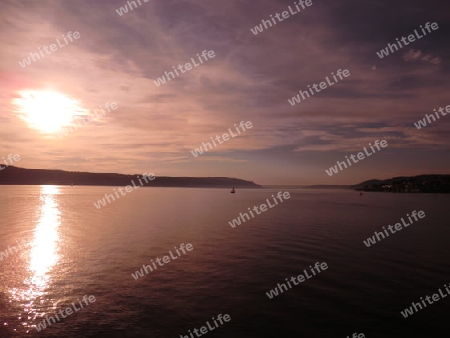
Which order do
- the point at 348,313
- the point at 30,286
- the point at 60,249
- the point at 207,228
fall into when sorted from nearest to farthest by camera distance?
the point at 348,313, the point at 30,286, the point at 60,249, the point at 207,228

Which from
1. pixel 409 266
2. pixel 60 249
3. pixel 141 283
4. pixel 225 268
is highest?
pixel 60 249

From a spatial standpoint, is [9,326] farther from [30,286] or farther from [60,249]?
[60,249]

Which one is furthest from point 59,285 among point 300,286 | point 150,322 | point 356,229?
point 356,229

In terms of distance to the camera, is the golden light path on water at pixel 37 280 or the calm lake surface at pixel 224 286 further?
the golden light path on water at pixel 37 280

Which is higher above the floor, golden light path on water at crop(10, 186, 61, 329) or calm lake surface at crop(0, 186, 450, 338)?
golden light path on water at crop(10, 186, 61, 329)

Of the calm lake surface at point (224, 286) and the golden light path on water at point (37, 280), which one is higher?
the golden light path on water at point (37, 280)

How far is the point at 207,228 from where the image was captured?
4566 cm

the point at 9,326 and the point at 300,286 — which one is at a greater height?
the point at 9,326

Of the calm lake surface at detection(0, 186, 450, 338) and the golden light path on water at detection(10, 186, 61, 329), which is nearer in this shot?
the calm lake surface at detection(0, 186, 450, 338)

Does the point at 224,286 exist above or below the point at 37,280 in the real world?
below

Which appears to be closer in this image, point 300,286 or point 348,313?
point 348,313

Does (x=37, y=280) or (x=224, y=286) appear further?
(x=37, y=280)

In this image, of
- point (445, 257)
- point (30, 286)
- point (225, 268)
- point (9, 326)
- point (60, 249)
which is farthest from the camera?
point (60, 249)

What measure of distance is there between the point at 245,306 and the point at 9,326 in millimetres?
11647
